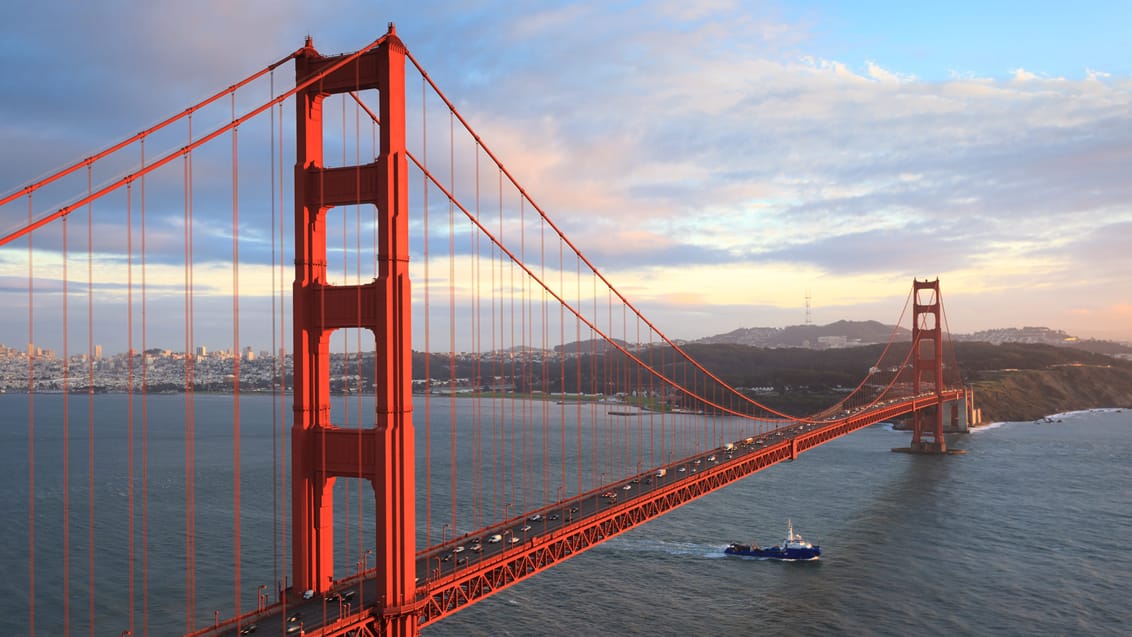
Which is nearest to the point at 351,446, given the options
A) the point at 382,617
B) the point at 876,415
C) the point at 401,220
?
the point at 382,617

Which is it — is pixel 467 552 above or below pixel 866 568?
above

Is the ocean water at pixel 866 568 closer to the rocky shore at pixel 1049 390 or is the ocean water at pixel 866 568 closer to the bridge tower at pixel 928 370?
the bridge tower at pixel 928 370

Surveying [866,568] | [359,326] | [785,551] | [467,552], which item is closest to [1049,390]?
[866,568]

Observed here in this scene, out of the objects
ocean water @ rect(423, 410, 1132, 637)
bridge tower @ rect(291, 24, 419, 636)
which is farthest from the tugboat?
bridge tower @ rect(291, 24, 419, 636)

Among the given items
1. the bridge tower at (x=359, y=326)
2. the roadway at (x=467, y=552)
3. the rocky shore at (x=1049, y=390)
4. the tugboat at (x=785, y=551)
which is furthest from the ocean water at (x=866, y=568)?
the rocky shore at (x=1049, y=390)

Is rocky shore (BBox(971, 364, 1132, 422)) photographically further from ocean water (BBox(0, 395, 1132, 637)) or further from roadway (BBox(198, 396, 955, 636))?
roadway (BBox(198, 396, 955, 636))

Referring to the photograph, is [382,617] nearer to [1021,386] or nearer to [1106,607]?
[1106,607]

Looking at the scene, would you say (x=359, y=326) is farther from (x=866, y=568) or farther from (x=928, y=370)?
(x=928, y=370)
